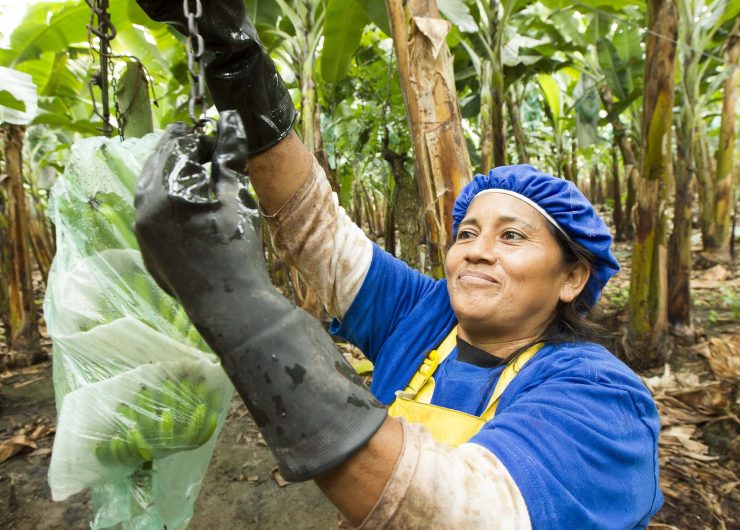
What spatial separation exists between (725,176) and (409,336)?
6035mm

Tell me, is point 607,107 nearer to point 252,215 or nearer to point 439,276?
point 439,276

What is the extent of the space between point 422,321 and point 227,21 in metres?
0.89

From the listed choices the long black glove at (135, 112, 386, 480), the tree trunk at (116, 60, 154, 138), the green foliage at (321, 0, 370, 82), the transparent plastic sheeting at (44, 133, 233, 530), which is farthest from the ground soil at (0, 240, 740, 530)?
the green foliage at (321, 0, 370, 82)

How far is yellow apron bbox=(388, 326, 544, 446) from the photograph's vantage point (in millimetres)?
1081

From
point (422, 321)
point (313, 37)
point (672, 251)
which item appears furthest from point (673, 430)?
point (313, 37)

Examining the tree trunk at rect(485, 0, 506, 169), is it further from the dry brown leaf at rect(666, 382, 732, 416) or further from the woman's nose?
the woman's nose

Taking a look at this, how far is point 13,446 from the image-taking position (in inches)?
121

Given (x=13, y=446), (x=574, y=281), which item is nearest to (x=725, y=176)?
(x=574, y=281)

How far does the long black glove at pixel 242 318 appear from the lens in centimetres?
65

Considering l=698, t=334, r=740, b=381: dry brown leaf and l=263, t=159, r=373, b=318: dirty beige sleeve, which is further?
l=698, t=334, r=740, b=381: dry brown leaf

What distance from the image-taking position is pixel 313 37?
349 cm

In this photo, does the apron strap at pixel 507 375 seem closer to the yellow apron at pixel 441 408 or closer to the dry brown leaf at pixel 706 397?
the yellow apron at pixel 441 408

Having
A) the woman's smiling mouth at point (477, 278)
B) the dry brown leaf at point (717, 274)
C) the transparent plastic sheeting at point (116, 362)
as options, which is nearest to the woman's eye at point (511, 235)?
the woman's smiling mouth at point (477, 278)

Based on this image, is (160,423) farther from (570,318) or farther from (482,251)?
(570,318)
